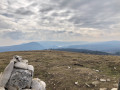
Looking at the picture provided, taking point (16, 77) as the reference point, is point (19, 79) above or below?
below

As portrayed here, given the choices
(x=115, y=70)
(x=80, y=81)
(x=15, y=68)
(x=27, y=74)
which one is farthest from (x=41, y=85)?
(x=115, y=70)

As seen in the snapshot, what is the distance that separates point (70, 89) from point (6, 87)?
37.9 ft

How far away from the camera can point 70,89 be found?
2147 centimetres

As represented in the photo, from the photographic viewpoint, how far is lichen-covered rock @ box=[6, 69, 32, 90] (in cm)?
1484

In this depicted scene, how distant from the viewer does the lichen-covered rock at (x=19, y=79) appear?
1484cm

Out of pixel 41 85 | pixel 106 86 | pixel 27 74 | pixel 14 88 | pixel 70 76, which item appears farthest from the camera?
pixel 70 76

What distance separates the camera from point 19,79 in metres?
14.9

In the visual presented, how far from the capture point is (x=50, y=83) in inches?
958

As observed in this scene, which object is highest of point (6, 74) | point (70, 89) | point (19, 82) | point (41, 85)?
point (6, 74)

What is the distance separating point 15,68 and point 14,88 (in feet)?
8.93

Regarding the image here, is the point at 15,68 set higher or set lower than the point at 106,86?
higher

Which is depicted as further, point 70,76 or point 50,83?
point 70,76

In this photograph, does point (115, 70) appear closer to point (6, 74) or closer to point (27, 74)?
point (27, 74)

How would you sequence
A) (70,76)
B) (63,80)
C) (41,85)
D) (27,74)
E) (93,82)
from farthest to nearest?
(70,76)
(63,80)
(93,82)
(41,85)
(27,74)
